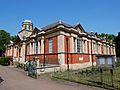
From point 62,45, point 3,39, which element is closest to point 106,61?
point 62,45

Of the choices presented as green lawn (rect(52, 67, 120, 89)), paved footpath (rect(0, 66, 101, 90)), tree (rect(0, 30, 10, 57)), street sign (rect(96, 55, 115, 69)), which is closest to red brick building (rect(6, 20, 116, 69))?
green lawn (rect(52, 67, 120, 89))

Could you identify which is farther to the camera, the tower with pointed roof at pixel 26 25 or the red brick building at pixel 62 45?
the tower with pointed roof at pixel 26 25

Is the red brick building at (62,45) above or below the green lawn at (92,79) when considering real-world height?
above

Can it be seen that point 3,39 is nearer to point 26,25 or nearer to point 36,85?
point 26,25

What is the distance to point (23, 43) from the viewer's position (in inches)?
1350

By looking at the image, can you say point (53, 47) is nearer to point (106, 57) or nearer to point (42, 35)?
point (42, 35)

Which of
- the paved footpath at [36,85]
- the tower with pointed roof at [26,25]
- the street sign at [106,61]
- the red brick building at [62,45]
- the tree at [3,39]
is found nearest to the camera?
the paved footpath at [36,85]

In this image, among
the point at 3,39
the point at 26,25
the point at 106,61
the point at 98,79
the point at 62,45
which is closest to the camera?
the point at 106,61

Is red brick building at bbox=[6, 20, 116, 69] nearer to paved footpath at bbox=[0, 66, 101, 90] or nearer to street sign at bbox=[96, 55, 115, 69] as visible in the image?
paved footpath at bbox=[0, 66, 101, 90]

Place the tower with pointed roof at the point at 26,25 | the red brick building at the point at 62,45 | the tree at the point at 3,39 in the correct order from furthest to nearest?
the tree at the point at 3,39 < the tower with pointed roof at the point at 26,25 < the red brick building at the point at 62,45

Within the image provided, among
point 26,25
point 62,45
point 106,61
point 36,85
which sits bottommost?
point 36,85

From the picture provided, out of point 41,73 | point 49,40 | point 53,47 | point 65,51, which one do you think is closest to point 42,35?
point 49,40

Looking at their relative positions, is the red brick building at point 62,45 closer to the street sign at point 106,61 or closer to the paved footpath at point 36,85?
the paved footpath at point 36,85

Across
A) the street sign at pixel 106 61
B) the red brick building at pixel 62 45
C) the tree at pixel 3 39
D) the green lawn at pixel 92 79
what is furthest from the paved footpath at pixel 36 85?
the tree at pixel 3 39
